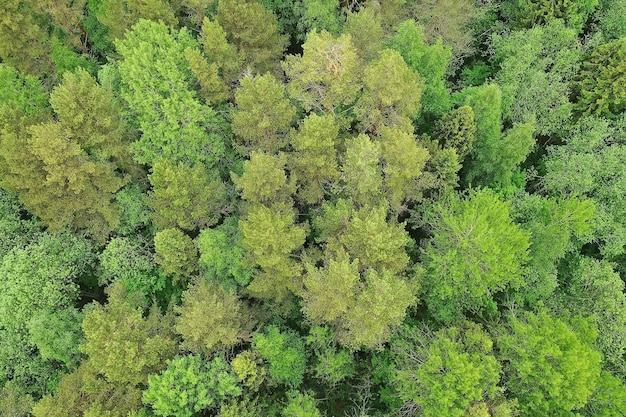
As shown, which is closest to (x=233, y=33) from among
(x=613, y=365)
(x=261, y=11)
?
(x=261, y=11)

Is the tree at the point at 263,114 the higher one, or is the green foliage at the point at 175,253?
the tree at the point at 263,114

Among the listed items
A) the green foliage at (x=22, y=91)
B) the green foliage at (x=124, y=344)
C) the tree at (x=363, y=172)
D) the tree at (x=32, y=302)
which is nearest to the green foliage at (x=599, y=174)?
→ the tree at (x=363, y=172)

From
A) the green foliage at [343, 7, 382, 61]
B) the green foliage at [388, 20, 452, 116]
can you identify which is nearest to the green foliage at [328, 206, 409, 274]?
the green foliage at [388, 20, 452, 116]

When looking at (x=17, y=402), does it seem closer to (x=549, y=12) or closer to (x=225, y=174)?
(x=225, y=174)

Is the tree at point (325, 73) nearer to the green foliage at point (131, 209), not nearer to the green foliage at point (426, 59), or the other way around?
the green foliage at point (426, 59)

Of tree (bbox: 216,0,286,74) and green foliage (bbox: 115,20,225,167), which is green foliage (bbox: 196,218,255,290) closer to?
green foliage (bbox: 115,20,225,167)

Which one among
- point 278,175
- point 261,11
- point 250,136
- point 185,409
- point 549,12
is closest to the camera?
point 185,409
